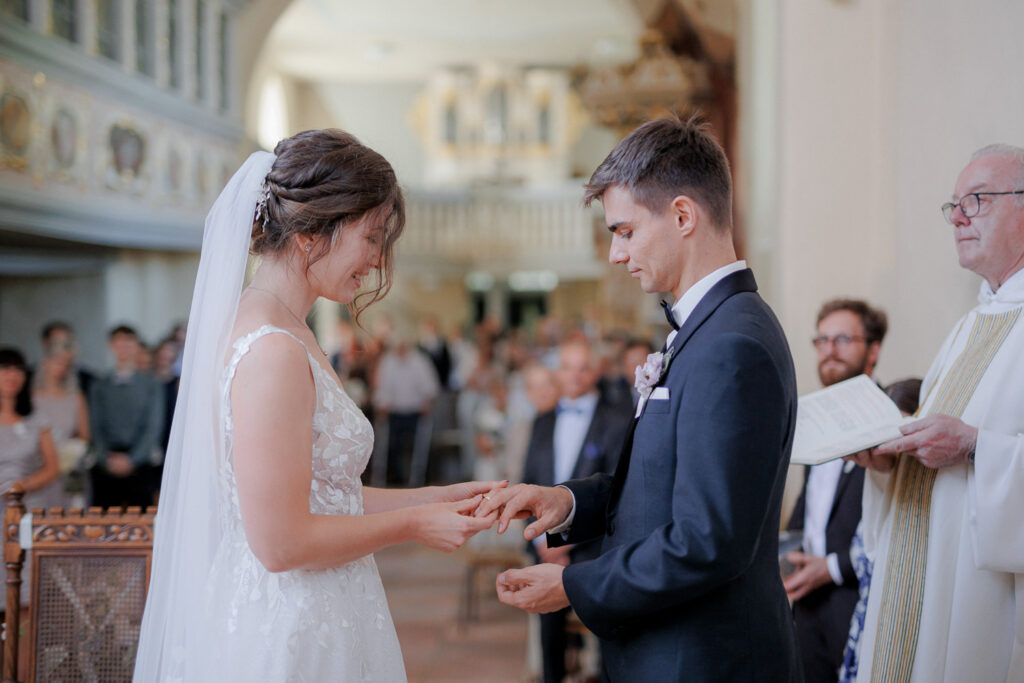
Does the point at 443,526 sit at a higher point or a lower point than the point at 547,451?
higher

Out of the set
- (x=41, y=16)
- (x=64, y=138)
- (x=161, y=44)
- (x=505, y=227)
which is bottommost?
(x=64, y=138)

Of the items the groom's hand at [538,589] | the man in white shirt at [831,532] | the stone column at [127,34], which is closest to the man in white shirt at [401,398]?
the stone column at [127,34]

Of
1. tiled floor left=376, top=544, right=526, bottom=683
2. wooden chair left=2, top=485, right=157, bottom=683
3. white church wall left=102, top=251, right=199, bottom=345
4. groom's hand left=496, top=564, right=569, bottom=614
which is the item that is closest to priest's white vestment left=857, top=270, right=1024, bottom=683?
groom's hand left=496, top=564, right=569, bottom=614

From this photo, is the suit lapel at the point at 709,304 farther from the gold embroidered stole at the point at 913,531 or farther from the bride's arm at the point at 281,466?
the gold embroidered stole at the point at 913,531

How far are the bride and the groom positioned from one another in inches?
13.3

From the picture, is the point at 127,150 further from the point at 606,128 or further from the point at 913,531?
the point at 913,531

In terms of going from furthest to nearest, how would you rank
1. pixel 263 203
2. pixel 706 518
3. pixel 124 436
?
1. pixel 124 436
2. pixel 263 203
3. pixel 706 518

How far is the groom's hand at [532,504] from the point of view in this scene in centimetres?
200

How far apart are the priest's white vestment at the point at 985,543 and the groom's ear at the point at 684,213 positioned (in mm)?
910

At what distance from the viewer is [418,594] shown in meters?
6.61

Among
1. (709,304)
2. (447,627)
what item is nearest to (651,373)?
(709,304)

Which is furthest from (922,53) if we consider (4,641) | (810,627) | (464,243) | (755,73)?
(464,243)

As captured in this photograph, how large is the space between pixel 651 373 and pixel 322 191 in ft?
2.46

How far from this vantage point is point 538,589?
1842 millimetres
